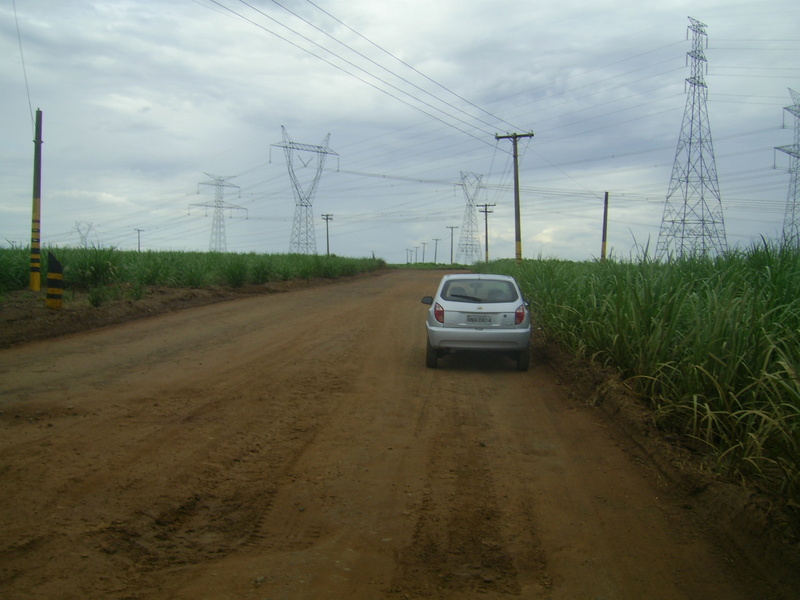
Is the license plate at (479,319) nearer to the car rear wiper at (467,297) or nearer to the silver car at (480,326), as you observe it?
the silver car at (480,326)

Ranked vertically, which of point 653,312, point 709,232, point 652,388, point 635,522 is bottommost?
point 635,522

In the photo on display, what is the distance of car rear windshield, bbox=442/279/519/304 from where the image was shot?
11234 millimetres

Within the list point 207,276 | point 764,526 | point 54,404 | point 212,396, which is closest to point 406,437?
point 212,396

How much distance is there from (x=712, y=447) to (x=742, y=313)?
5.14 feet

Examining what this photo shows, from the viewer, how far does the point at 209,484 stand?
532 centimetres

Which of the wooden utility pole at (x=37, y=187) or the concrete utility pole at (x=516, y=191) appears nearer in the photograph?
the wooden utility pole at (x=37, y=187)

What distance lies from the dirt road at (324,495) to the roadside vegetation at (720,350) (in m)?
0.69

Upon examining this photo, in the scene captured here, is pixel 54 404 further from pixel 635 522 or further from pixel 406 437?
pixel 635 522

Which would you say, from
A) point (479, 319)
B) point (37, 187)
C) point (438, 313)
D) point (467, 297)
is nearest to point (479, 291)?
point (467, 297)

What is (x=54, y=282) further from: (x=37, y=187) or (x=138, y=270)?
(x=138, y=270)

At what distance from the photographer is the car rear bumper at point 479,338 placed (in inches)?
422

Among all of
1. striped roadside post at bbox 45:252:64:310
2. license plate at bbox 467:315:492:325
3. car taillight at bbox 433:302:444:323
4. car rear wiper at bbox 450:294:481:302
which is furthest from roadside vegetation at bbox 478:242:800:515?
striped roadside post at bbox 45:252:64:310

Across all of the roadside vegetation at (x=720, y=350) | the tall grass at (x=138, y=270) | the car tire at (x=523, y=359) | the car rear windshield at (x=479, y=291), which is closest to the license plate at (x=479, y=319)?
the car rear windshield at (x=479, y=291)

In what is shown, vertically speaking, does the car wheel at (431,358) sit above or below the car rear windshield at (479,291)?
below
